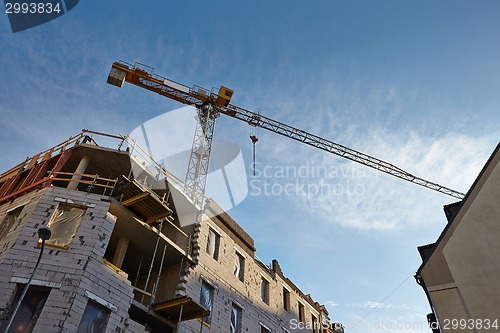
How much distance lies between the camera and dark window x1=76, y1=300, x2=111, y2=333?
15039 mm

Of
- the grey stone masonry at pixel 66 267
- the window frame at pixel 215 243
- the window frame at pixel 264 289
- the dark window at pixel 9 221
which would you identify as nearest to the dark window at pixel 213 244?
the window frame at pixel 215 243

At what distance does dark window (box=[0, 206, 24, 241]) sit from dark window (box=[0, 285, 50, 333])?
4.14 metres

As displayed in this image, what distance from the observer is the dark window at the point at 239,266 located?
85.5 ft

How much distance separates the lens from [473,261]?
48.7 ft

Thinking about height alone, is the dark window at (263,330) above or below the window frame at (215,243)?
below

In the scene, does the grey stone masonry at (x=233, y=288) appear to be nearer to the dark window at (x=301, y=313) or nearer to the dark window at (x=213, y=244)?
the dark window at (x=213, y=244)

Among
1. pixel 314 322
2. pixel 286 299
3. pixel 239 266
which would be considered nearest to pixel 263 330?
pixel 239 266

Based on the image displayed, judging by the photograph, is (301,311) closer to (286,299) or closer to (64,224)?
(286,299)

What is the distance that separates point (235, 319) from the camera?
2345 centimetres

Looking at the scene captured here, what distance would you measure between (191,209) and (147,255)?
14.0 ft

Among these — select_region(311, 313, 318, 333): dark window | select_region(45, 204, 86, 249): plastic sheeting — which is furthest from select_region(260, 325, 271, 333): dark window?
select_region(45, 204, 86, 249): plastic sheeting

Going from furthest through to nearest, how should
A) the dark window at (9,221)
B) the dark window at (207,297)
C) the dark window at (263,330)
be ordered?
the dark window at (263,330) → the dark window at (207,297) → the dark window at (9,221)

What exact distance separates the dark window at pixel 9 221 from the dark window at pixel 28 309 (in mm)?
4141

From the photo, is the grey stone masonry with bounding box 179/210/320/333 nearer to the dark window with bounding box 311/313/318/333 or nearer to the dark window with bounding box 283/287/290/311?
the dark window with bounding box 283/287/290/311
